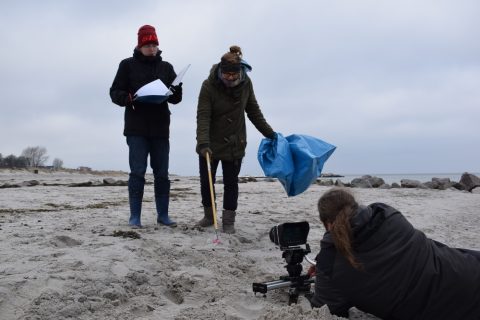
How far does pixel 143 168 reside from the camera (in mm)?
4926

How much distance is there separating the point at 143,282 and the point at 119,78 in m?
2.38

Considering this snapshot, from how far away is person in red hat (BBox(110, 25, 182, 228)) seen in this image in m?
4.87

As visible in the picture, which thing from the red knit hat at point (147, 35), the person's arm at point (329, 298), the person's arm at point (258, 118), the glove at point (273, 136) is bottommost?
the person's arm at point (329, 298)

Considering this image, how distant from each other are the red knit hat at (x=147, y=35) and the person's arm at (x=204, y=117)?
0.67 metres

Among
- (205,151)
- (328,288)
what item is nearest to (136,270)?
(328,288)

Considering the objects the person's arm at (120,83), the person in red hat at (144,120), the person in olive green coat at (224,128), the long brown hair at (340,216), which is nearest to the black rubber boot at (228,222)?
the person in olive green coat at (224,128)

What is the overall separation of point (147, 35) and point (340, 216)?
121 inches

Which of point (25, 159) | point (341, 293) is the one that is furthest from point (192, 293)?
point (25, 159)

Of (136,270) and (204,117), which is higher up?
(204,117)

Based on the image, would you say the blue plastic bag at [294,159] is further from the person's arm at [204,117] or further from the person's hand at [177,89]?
the person's hand at [177,89]

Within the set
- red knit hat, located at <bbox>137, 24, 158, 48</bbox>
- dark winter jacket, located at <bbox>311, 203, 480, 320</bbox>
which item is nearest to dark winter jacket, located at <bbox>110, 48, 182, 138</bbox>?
red knit hat, located at <bbox>137, 24, 158, 48</bbox>

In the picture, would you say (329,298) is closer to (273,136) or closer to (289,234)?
(289,234)

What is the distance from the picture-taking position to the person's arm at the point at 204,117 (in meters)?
4.76

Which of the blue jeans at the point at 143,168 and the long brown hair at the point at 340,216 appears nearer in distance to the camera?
the long brown hair at the point at 340,216
